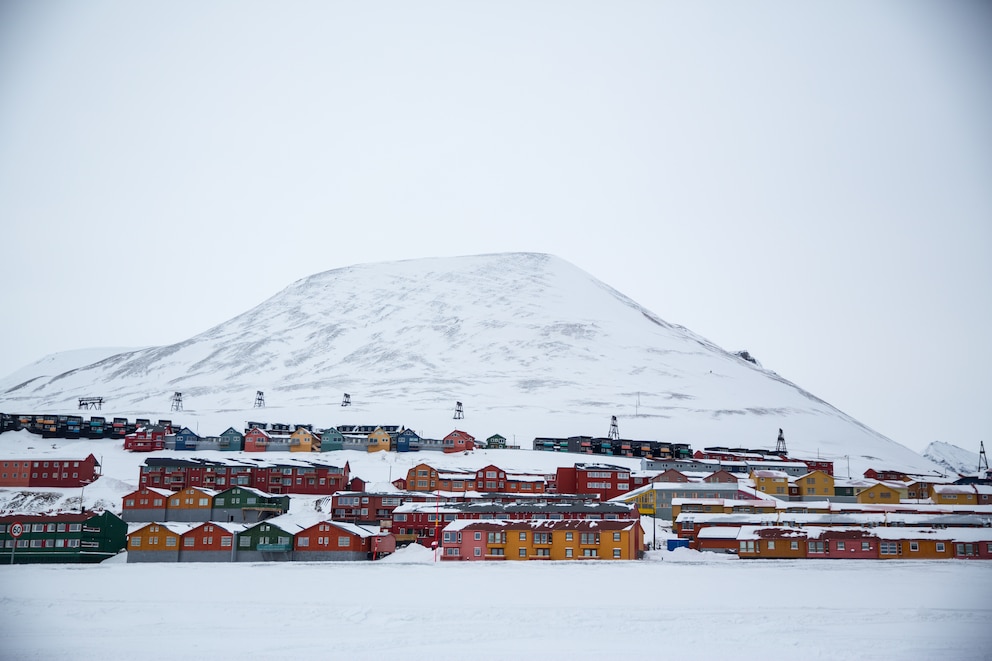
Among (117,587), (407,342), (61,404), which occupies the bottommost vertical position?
(117,587)

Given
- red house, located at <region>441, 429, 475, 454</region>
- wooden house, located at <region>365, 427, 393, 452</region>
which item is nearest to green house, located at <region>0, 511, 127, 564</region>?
wooden house, located at <region>365, 427, 393, 452</region>

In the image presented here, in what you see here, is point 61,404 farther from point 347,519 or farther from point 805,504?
point 805,504

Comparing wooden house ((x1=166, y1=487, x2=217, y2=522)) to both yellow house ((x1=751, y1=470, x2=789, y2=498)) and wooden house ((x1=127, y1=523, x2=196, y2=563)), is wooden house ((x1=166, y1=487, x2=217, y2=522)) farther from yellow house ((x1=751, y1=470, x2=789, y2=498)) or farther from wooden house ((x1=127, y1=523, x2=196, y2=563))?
yellow house ((x1=751, y1=470, x2=789, y2=498))

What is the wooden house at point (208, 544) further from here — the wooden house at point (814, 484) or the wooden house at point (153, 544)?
the wooden house at point (814, 484)

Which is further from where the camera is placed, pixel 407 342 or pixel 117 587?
pixel 407 342

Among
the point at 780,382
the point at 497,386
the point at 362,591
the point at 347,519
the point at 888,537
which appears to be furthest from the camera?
the point at 780,382

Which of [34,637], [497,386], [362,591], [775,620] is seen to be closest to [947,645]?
[775,620]

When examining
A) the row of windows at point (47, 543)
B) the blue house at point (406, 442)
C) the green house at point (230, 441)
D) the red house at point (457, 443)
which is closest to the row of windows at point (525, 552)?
the row of windows at point (47, 543)
